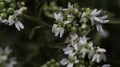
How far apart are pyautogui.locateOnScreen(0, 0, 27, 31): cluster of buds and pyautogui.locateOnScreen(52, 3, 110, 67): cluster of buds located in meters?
0.26

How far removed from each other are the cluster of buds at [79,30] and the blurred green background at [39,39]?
37 cm

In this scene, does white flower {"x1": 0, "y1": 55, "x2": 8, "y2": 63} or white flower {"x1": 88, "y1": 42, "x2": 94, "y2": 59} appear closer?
white flower {"x1": 88, "y1": 42, "x2": 94, "y2": 59}

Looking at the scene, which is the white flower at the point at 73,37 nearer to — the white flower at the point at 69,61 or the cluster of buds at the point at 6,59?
the white flower at the point at 69,61

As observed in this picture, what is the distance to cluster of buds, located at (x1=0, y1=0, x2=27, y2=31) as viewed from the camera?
2.72 m

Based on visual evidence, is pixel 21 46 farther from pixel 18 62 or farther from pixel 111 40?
pixel 111 40

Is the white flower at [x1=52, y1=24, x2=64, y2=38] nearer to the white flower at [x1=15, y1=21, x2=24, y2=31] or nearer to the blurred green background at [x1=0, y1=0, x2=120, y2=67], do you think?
the white flower at [x1=15, y1=21, x2=24, y2=31]

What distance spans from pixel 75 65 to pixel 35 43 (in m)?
0.99

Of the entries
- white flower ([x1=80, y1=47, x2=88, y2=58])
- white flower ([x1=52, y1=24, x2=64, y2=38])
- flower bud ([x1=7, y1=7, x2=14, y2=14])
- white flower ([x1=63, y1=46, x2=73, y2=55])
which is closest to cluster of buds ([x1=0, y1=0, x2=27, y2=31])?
flower bud ([x1=7, y1=7, x2=14, y2=14])

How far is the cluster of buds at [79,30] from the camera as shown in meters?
2.64

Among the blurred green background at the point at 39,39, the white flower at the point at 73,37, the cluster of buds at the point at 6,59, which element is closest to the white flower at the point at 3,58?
the cluster of buds at the point at 6,59

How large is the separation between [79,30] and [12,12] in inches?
20.5

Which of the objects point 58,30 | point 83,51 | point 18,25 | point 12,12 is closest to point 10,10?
point 12,12

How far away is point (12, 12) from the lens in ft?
9.10

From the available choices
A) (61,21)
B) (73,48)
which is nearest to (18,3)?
(61,21)
